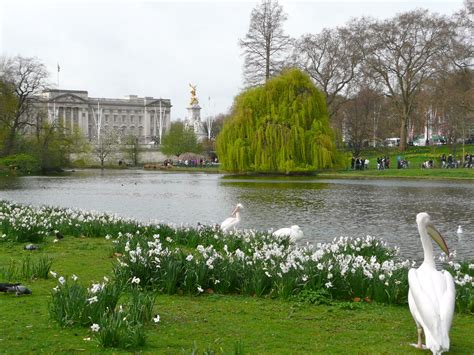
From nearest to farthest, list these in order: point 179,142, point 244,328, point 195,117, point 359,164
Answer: point 244,328 < point 359,164 < point 179,142 < point 195,117

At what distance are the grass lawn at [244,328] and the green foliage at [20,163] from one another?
48.0 m

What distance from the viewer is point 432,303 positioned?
5230 mm

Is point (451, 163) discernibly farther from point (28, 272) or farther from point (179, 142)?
point (179, 142)

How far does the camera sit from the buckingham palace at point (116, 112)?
138 meters

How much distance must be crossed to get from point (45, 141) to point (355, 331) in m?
58.8

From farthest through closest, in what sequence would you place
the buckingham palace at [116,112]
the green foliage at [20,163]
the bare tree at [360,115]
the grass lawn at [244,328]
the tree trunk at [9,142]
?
the buckingham palace at [116,112], the bare tree at [360,115], the tree trunk at [9,142], the green foliage at [20,163], the grass lawn at [244,328]

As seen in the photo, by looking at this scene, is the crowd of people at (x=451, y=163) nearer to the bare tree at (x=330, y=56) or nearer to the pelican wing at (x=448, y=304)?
the bare tree at (x=330, y=56)

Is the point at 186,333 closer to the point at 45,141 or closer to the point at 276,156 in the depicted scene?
the point at 276,156

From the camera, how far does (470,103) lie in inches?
2000

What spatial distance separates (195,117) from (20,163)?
2139 inches

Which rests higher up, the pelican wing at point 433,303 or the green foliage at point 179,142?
the green foliage at point 179,142

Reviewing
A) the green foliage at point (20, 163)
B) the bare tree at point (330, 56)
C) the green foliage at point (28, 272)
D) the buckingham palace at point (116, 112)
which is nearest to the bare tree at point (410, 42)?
the bare tree at point (330, 56)

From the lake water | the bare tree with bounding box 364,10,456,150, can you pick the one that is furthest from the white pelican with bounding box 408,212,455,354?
the bare tree with bounding box 364,10,456,150

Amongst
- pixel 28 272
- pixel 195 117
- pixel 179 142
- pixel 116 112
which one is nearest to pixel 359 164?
pixel 179 142
